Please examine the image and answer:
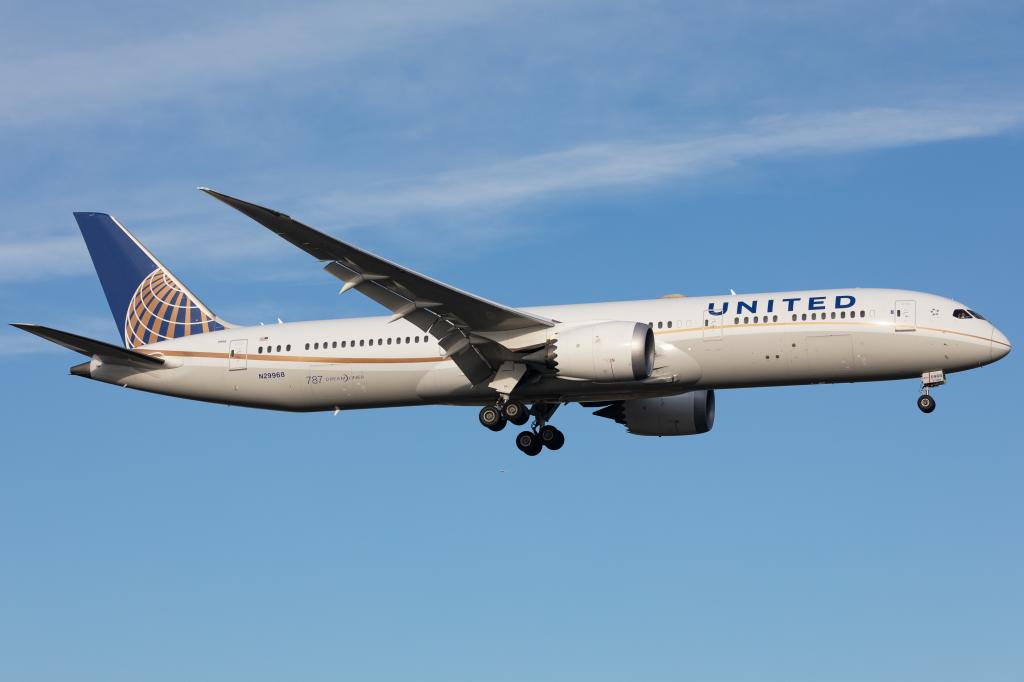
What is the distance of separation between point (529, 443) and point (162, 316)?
13.3 meters

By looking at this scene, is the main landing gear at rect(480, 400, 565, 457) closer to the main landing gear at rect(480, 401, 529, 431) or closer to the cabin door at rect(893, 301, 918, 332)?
the main landing gear at rect(480, 401, 529, 431)

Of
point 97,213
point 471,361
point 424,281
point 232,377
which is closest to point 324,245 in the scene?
point 424,281

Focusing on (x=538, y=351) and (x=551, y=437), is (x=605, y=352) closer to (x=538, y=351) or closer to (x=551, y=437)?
(x=538, y=351)

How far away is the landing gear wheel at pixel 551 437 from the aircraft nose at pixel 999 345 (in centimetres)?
1328

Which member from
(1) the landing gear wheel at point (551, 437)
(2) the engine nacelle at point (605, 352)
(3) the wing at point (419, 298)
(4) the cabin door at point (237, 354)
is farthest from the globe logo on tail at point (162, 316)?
(2) the engine nacelle at point (605, 352)

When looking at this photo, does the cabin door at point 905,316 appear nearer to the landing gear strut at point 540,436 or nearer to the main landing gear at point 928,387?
the main landing gear at point 928,387

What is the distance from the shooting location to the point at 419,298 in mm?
40594

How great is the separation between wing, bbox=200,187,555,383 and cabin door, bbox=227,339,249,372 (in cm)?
718

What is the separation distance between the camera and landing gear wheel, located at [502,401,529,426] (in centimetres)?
4322

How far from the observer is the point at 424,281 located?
39250mm

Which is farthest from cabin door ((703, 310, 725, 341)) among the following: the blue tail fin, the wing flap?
the blue tail fin

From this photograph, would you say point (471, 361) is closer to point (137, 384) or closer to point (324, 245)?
point (324, 245)

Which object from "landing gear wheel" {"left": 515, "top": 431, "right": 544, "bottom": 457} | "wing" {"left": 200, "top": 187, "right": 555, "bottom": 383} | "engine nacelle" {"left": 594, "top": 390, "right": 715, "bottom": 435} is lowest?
"landing gear wheel" {"left": 515, "top": 431, "right": 544, "bottom": 457}

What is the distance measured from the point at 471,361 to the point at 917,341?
41.5 feet
